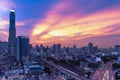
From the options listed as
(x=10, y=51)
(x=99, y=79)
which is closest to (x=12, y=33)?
(x=10, y=51)

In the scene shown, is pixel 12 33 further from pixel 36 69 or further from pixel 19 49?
pixel 36 69

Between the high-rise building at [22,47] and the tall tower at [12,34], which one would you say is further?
the tall tower at [12,34]

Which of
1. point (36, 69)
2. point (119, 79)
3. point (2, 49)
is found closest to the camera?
point (119, 79)

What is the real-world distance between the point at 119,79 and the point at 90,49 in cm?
2309

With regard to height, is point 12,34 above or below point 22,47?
above

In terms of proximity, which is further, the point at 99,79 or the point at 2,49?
the point at 2,49

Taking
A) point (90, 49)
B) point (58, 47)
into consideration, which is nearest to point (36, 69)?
point (58, 47)

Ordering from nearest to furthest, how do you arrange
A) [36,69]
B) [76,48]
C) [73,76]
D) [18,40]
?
1. [73,76]
2. [36,69]
3. [18,40]
4. [76,48]

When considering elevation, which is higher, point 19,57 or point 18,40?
point 18,40

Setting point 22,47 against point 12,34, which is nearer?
point 22,47

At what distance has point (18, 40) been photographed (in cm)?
2128

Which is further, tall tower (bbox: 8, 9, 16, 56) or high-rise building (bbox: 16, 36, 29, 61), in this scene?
tall tower (bbox: 8, 9, 16, 56)

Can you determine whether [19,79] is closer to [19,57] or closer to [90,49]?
[19,57]

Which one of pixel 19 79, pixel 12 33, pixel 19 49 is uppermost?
pixel 12 33
